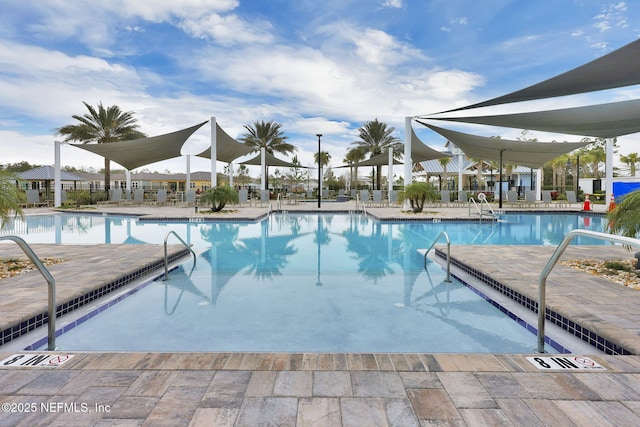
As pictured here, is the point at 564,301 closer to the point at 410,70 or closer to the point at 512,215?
the point at 512,215

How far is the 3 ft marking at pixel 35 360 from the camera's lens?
2.30m

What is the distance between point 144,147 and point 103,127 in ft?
29.1

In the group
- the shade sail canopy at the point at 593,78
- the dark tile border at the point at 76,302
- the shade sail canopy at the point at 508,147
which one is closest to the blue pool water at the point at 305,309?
the dark tile border at the point at 76,302

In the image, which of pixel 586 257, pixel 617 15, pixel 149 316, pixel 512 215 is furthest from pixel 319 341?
pixel 512 215

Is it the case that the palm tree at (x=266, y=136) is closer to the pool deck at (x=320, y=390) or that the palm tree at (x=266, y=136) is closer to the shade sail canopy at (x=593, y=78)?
the shade sail canopy at (x=593, y=78)

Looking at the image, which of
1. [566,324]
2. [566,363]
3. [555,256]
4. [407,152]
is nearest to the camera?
[566,363]

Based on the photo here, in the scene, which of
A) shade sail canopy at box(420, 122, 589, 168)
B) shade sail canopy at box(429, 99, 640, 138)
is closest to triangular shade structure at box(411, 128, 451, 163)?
shade sail canopy at box(420, 122, 589, 168)

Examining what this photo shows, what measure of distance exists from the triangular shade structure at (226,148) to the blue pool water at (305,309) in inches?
425

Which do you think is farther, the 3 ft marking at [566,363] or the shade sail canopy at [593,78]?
the shade sail canopy at [593,78]

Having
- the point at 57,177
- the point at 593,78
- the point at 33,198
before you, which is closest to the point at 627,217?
the point at 593,78

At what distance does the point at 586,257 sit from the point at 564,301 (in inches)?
118

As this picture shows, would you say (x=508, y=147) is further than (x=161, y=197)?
No

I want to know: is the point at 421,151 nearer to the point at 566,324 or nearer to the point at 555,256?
the point at 566,324

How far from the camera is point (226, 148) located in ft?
67.9
